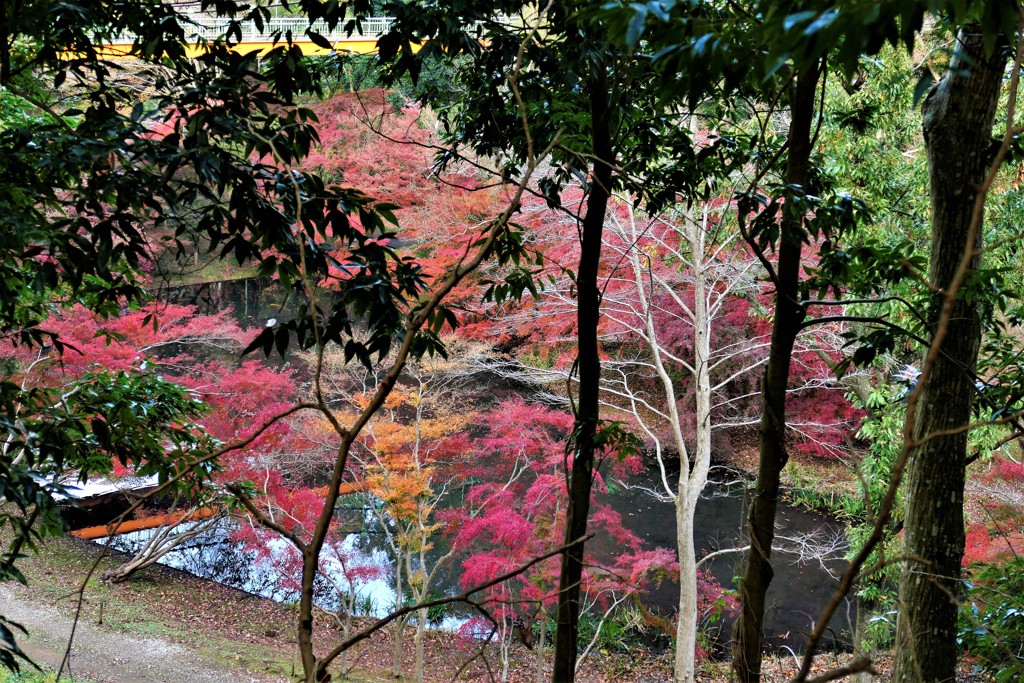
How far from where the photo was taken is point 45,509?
7.61 ft

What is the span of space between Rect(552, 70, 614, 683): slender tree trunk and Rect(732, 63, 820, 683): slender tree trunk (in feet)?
1.98

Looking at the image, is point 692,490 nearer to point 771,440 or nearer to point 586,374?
point 586,374

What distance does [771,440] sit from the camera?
1903 mm

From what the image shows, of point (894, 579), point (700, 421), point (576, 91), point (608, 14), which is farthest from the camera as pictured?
point (700, 421)

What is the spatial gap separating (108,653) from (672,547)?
6456 mm

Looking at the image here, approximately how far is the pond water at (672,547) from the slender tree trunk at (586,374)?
6342 mm

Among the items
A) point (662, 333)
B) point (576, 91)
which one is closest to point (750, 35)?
point (576, 91)

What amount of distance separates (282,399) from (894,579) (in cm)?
768

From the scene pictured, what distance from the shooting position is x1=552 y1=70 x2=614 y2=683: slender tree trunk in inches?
94.7

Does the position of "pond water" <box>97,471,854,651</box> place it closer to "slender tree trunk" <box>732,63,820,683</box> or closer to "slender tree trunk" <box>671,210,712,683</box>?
"slender tree trunk" <box>671,210,712,683</box>

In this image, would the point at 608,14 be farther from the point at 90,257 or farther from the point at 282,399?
the point at 282,399

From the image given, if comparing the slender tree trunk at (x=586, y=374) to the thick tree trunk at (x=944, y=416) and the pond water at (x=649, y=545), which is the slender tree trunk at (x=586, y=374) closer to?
the thick tree trunk at (x=944, y=416)

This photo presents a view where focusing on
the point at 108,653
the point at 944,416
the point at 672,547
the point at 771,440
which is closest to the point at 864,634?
the point at 672,547

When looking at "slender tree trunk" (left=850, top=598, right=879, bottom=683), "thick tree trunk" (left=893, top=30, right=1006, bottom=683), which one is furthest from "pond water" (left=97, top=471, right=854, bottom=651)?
"thick tree trunk" (left=893, top=30, right=1006, bottom=683)
